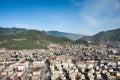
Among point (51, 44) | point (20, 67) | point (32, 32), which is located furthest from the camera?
point (32, 32)

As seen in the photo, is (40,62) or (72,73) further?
(40,62)

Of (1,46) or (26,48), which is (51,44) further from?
(1,46)

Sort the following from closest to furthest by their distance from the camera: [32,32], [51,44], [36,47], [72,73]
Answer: [72,73], [36,47], [51,44], [32,32]

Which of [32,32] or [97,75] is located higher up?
[32,32]

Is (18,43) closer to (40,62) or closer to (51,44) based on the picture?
(51,44)

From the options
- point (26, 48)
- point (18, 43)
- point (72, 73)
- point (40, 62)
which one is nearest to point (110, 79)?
point (72, 73)

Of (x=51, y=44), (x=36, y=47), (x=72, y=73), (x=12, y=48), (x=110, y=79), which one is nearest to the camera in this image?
(x=110, y=79)

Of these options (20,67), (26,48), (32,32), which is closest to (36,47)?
(26,48)

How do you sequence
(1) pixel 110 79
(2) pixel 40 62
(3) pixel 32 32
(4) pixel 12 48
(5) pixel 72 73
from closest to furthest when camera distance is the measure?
(1) pixel 110 79
(5) pixel 72 73
(2) pixel 40 62
(4) pixel 12 48
(3) pixel 32 32

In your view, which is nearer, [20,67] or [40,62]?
[20,67]
